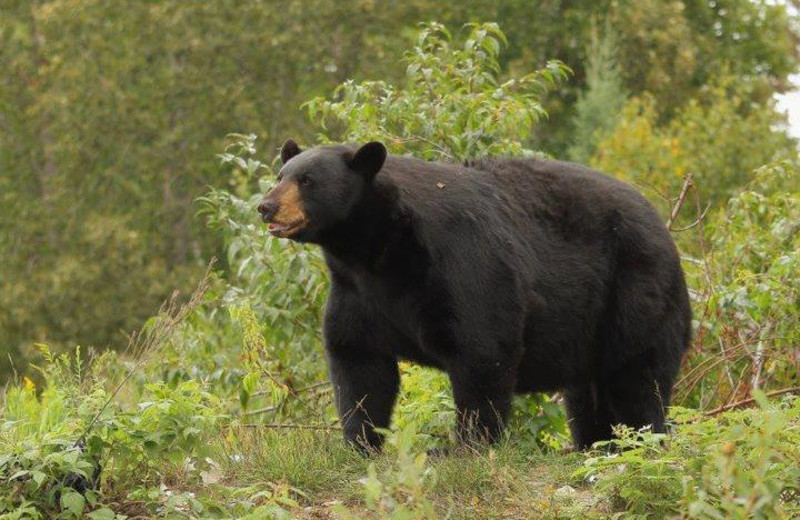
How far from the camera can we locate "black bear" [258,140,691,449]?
607 centimetres

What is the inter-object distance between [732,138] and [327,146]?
16.3m

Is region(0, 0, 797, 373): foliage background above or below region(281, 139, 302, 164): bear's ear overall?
below

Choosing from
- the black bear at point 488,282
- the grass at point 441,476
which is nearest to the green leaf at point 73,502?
the grass at point 441,476

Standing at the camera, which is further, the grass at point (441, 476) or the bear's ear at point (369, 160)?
the bear's ear at point (369, 160)

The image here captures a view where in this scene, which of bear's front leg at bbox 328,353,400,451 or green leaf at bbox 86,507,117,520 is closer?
green leaf at bbox 86,507,117,520

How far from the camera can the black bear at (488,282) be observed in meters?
6.07

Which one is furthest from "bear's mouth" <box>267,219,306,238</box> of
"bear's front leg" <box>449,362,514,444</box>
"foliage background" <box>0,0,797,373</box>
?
"foliage background" <box>0,0,797,373</box>

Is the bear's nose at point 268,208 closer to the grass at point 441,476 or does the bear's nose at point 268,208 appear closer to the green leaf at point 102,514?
the grass at point 441,476

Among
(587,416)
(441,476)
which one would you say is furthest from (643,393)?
(441,476)

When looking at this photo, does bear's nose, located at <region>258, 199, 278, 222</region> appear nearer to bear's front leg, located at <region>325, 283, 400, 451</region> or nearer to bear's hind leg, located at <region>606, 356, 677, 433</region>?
bear's front leg, located at <region>325, 283, 400, 451</region>

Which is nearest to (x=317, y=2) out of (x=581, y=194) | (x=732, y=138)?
(x=732, y=138)

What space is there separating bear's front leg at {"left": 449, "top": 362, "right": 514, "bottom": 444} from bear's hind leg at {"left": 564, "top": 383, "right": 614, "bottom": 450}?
83 cm

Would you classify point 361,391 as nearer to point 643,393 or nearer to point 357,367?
point 357,367

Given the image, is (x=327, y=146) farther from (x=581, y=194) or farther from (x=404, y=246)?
(x=581, y=194)
